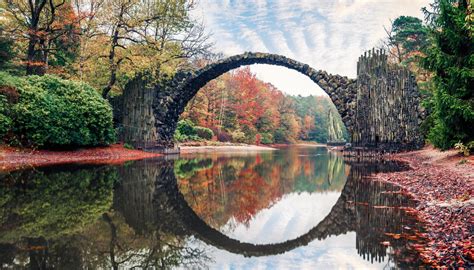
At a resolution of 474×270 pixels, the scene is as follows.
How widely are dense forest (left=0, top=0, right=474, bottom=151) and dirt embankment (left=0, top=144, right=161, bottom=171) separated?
49 centimetres

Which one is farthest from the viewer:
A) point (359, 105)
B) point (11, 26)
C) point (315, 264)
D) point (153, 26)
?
point (153, 26)

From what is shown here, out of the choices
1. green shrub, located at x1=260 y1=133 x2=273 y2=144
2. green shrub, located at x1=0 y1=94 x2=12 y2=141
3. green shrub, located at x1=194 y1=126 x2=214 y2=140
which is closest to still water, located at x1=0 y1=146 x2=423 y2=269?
green shrub, located at x1=0 y1=94 x2=12 y2=141

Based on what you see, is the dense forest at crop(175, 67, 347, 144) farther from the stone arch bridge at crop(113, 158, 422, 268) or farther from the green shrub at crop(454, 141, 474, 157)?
the stone arch bridge at crop(113, 158, 422, 268)

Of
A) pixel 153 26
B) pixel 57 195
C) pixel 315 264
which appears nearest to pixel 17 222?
pixel 57 195

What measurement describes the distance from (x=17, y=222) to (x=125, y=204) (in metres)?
1.91

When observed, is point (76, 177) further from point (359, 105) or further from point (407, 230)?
point (359, 105)

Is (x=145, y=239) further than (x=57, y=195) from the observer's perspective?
No

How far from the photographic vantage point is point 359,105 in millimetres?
19219

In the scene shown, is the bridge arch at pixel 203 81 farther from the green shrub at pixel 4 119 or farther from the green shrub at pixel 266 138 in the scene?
the green shrub at pixel 266 138

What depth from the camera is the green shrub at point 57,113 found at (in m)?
15.1

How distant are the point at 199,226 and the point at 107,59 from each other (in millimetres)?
17884

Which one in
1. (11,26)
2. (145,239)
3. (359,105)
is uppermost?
(11,26)

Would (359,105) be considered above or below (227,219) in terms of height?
above

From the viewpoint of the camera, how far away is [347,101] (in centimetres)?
1984
